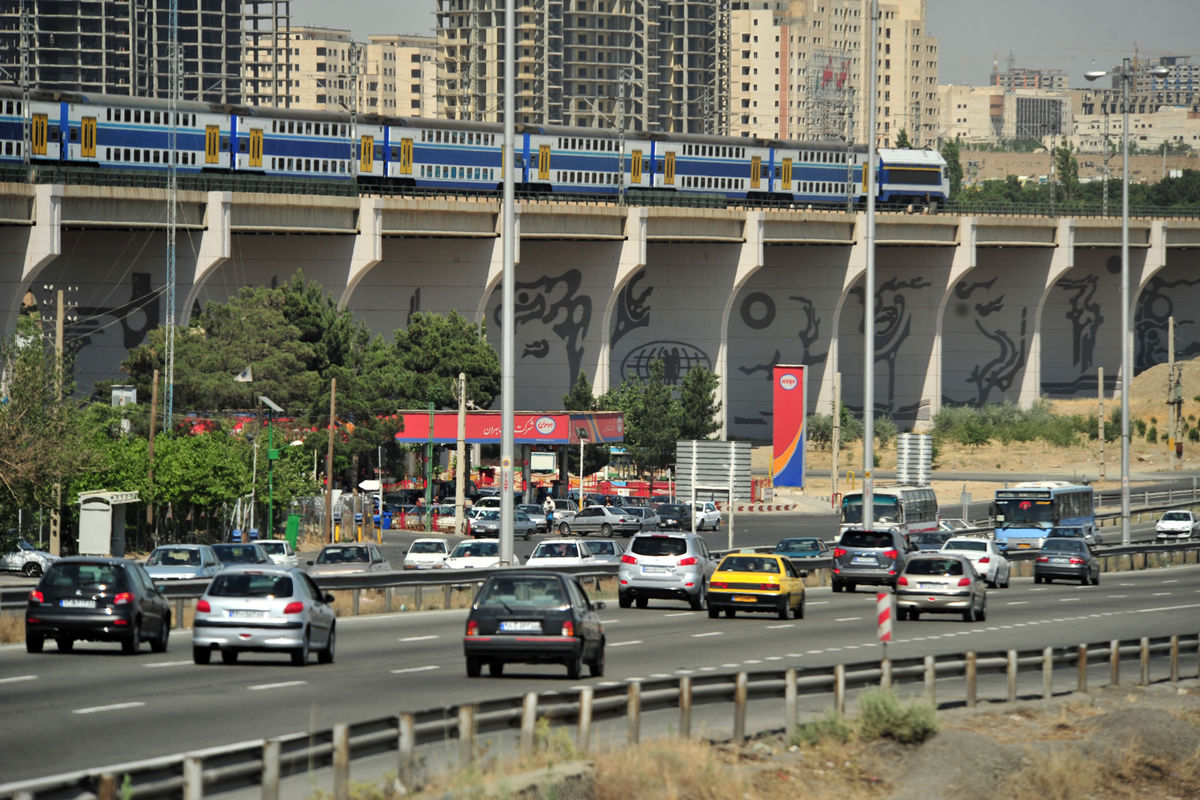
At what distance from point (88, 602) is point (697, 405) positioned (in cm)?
7083

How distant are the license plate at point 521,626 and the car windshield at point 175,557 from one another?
17962 millimetres

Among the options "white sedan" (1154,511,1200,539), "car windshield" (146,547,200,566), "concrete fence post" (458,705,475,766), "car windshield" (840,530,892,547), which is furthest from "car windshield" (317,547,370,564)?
"white sedan" (1154,511,1200,539)

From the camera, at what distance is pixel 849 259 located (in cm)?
10031

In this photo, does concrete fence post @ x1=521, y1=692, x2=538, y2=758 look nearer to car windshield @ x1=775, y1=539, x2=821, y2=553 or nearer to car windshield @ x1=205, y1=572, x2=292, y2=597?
car windshield @ x1=205, y1=572, x2=292, y2=597

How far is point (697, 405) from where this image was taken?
91875 mm

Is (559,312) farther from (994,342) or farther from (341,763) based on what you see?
(341,763)

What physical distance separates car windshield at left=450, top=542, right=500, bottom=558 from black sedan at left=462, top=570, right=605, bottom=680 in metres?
21.2

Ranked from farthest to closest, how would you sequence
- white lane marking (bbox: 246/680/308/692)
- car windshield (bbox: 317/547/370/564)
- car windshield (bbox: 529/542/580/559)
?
car windshield (bbox: 529/542/580/559)
car windshield (bbox: 317/547/370/564)
white lane marking (bbox: 246/680/308/692)

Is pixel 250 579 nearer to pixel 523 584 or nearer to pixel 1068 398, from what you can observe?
pixel 523 584

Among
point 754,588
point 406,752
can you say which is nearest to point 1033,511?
point 754,588

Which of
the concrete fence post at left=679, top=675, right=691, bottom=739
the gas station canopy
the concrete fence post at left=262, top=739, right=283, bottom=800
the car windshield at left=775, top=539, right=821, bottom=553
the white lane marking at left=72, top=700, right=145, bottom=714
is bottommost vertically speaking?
the car windshield at left=775, top=539, right=821, bottom=553

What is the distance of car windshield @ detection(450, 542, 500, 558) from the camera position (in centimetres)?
4125

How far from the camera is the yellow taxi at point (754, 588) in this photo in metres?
31.8

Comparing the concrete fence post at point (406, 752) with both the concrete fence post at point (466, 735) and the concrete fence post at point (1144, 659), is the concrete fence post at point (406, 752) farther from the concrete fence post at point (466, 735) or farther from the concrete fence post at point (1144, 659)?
the concrete fence post at point (1144, 659)
